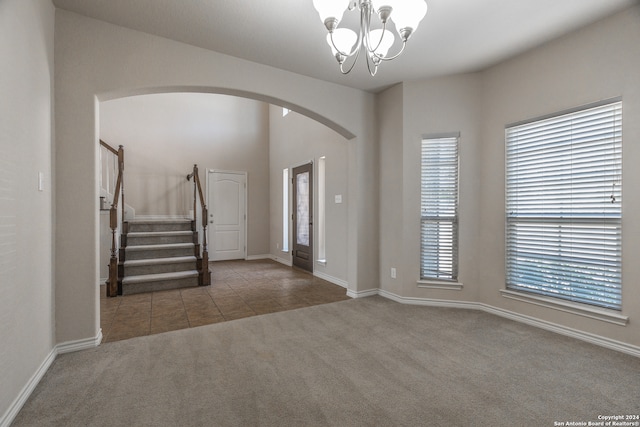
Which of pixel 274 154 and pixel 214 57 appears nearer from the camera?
pixel 214 57

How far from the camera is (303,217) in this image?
19.7 ft

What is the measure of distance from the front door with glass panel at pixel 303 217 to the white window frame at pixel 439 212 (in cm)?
242

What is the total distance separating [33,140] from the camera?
200 centimetres

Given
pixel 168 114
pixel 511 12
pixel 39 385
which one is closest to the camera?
pixel 39 385

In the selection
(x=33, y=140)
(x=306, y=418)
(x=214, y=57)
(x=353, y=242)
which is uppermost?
(x=214, y=57)

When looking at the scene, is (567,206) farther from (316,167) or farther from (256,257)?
(256,257)

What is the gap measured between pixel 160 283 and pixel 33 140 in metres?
2.89

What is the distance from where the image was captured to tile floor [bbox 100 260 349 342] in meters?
3.12

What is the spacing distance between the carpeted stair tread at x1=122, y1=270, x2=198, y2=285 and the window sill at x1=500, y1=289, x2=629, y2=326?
4.23 metres

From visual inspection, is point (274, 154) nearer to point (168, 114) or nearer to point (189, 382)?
point (168, 114)

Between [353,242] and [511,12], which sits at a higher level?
[511,12]

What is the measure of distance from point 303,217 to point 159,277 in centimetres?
270

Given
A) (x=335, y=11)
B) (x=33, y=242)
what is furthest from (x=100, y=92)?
(x=335, y=11)

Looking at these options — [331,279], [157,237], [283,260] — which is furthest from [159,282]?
[283,260]
